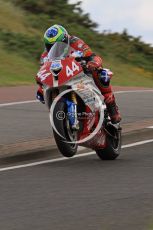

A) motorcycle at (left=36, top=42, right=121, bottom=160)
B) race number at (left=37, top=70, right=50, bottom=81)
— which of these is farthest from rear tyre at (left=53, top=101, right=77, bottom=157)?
race number at (left=37, top=70, right=50, bottom=81)

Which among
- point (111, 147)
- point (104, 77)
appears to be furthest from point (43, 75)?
point (111, 147)

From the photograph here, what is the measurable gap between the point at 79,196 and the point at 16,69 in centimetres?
2071

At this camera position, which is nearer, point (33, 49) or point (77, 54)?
point (77, 54)

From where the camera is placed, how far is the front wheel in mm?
11836

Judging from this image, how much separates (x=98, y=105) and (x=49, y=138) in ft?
7.61

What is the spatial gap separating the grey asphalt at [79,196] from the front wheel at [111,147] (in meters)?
0.11

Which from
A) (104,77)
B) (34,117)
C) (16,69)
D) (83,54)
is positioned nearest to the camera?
(83,54)

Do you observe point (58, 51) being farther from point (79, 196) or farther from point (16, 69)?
point (16, 69)

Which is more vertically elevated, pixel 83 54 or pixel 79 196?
pixel 83 54

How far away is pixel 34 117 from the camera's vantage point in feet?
53.6

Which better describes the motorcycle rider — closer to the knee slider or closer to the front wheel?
the knee slider

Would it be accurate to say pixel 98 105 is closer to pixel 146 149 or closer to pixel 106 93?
pixel 106 93

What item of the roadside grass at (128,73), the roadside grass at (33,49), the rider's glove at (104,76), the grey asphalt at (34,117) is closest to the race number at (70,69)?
the rider's glove at (104,76)

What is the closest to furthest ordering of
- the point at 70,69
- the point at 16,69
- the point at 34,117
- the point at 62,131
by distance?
the point at 62,131 → the point at 70,69 → the point at 34,117 → the point at 16,69
